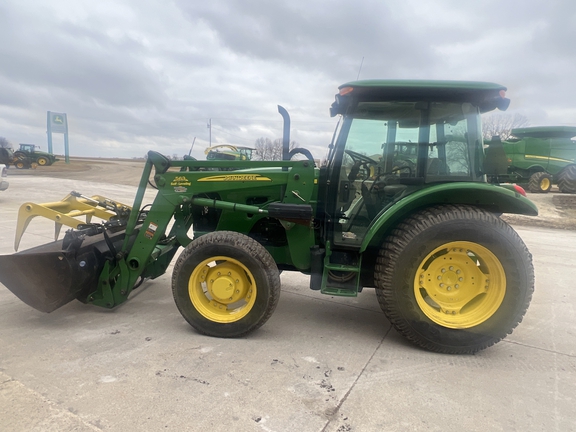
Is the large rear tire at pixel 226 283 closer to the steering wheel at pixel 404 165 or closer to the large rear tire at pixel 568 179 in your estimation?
the steering wheel at pixel 404 165

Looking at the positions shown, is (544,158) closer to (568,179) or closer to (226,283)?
(568,179)

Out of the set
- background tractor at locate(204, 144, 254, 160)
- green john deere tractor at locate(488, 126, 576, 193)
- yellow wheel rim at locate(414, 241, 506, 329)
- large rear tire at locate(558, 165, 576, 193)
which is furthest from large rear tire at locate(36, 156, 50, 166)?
large rear tire at locate(558, 165, 576, 193)

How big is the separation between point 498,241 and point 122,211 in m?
3.56

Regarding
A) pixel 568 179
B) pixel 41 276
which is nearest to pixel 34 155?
pixel 41 276

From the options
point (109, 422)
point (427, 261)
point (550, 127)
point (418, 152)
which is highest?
point (550, 127)

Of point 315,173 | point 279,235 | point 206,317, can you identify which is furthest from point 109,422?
point 315,173

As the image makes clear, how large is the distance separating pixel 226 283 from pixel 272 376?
0.87 metres

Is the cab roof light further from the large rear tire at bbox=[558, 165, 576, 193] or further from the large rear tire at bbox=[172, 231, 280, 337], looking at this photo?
the large rear tire at bbox=[558, 165, 576, 193]

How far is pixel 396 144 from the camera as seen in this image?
3143mm

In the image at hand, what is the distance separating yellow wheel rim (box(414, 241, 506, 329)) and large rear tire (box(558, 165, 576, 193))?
636 inches

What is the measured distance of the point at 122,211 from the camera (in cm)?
390

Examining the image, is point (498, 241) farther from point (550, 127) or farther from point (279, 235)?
point (550, 127)

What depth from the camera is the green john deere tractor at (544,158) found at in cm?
1541

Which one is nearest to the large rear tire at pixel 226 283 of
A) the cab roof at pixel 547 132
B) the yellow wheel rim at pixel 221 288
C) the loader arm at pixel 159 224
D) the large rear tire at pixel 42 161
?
the yellow wheel rim at pixel 221 288
